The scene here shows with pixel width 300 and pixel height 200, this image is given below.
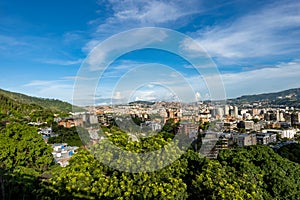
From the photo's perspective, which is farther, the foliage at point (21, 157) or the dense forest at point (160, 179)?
the foliage at point (21, 157)

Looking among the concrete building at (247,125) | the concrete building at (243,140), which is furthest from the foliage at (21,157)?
the concrete building at (247,125)

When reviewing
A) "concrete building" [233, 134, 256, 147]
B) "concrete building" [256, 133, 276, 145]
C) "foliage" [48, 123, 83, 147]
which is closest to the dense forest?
"foliage" [48, 123, 83, 147]

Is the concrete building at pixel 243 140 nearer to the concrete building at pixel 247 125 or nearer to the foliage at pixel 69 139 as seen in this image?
the concrete building at pixel 247 125

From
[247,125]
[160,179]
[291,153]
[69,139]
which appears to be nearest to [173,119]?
[291,153]

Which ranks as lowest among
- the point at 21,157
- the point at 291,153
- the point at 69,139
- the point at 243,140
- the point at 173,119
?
the point at 243,140

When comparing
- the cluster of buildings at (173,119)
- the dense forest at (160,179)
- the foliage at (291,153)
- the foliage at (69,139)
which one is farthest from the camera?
the foliage at (69,139)

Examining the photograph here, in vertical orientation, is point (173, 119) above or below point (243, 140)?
above

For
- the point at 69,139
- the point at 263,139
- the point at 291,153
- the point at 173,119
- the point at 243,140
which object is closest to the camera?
the point at 291,153

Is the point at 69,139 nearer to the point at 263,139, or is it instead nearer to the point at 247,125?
the point at 263,139
